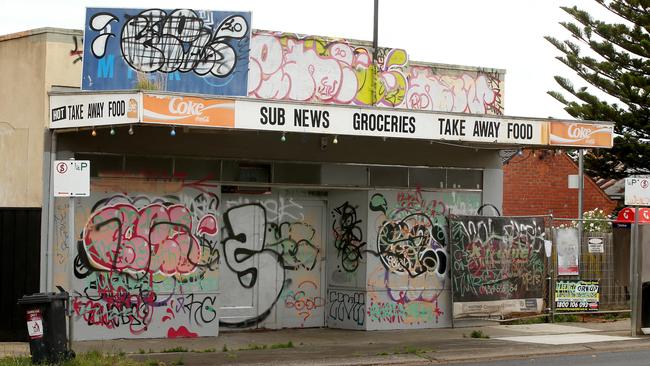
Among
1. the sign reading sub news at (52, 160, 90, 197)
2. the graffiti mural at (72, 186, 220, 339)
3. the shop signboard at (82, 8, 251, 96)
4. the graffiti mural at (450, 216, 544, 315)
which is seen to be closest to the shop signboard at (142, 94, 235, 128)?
the sign reading sub news at (52, 160, 90, 197)

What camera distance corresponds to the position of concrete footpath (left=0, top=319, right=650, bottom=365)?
44.5ft

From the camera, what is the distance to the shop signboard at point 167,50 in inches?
561

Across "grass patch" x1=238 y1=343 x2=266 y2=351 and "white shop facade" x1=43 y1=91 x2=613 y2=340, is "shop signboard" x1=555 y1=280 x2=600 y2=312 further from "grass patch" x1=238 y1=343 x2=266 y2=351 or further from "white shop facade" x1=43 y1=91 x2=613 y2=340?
"grass patch" x1=238 y1=343 x2=266 y2=351

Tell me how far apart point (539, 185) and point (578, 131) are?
12534 mm

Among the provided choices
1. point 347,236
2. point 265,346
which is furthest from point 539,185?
point 265,346

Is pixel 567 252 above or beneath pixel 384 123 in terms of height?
beneath

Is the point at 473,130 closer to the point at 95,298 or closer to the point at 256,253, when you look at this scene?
the point at 256,253

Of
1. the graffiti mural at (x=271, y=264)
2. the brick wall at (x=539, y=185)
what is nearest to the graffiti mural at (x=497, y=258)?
the graffiti mural at (x=271, y=264)

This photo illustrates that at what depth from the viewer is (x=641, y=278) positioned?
16.6 metres

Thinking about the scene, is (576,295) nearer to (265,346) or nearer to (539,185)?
(265,346)

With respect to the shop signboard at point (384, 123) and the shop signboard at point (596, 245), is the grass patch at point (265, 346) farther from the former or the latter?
the shop signboard at point (596, 245)

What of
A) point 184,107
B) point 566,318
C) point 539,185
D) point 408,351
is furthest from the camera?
point 539,185

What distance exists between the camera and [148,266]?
15094 millimetres

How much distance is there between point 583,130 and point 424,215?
124 inches
